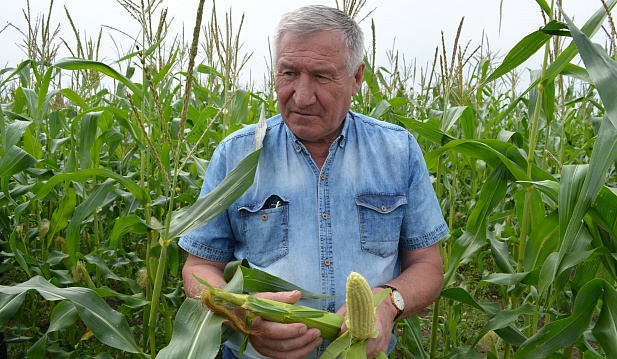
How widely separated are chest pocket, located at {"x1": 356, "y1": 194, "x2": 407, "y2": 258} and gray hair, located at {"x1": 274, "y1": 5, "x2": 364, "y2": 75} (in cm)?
53

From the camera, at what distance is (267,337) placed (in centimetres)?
178

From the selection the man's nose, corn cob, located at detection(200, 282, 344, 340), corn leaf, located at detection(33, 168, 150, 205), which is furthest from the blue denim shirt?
corn cob, located at detection(200, 282, 344, 340)

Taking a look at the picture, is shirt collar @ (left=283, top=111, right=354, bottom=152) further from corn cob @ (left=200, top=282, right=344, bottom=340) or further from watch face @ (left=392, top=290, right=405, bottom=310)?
corn cob @ (left=200, top=282, right=344, bottom=340)

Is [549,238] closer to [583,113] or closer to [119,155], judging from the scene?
[119,155]

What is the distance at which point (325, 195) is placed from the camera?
230 cm

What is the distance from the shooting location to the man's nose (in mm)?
2139

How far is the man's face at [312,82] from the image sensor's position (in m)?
2.14

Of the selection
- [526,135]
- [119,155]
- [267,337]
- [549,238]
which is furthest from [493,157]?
[119,155]

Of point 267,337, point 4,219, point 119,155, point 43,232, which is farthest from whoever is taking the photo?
point 119,155

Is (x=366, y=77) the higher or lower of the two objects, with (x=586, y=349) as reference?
higher

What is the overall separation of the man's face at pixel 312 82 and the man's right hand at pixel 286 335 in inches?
28.9

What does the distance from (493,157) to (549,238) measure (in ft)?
1.28

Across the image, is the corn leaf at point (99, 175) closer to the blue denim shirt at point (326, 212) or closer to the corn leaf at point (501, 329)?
the blue denim shirt at point (326, 212)

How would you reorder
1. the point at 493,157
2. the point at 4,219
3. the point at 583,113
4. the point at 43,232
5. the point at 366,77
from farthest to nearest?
the point at 583,113 → the point at 366,77 → the point at 43,232 → the point at 4,219 → the point at 493,157
